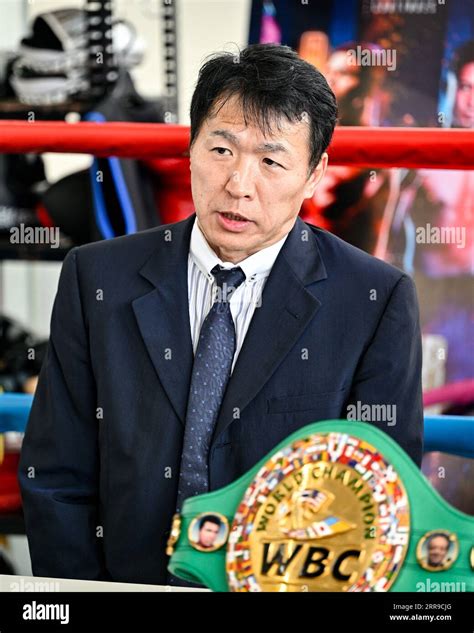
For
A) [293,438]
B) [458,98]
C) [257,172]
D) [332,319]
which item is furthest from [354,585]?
[458,98]

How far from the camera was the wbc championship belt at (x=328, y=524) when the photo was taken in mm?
690

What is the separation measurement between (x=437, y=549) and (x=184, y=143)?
0.58m

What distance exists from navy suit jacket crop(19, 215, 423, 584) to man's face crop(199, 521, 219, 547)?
118 millimetres

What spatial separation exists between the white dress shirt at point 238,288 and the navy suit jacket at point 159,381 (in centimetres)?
1

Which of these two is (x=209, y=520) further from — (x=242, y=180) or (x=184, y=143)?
(x=184, y=143)

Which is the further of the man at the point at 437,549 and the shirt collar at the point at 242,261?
the shirt collar at the point at 242,261

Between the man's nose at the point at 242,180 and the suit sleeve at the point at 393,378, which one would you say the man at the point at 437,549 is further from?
the man's nose at the point at 242,180

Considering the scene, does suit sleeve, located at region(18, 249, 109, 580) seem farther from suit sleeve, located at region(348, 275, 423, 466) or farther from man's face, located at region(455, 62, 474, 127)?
man's face, located at region(455, 62, 474, 127)

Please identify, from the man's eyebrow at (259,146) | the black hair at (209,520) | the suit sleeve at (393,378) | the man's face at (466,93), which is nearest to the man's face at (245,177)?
the man's eyebrow at (259,146)

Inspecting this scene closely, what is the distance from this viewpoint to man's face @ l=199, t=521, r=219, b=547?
27.7 inches

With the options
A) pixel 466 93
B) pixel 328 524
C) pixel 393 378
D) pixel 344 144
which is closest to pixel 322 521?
pixel 328 524

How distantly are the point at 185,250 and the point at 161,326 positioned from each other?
9 centimetres

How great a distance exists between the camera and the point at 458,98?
186 centimetres
